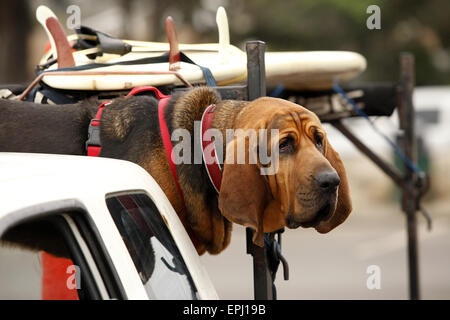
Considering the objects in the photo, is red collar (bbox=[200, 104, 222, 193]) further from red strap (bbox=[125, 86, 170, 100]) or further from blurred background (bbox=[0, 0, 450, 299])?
blurred background (bbox=[0, 0, 450, 299])

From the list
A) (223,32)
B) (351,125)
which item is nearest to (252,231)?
(223,32)

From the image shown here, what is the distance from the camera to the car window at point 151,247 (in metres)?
2.19

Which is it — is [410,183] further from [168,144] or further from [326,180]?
[326,180]

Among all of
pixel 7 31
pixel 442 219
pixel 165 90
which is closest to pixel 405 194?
pixel 165 90

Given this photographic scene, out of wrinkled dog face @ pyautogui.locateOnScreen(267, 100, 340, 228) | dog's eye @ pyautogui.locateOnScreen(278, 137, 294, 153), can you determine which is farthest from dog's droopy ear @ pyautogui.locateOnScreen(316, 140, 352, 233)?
dog's eye @ pyautogui.locateOnScreen(278, 137, 294, 153)

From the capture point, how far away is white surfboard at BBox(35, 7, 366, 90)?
3.58 metres

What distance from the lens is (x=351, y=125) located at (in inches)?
658

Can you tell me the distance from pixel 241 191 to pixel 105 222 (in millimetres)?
803

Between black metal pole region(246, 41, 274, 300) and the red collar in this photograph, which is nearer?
the red collar

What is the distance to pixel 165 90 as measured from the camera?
3.71 metres

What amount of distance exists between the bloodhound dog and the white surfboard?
17 cm

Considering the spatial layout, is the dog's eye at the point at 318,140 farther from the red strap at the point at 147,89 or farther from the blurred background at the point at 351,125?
the blurred background at the point at 351,125
